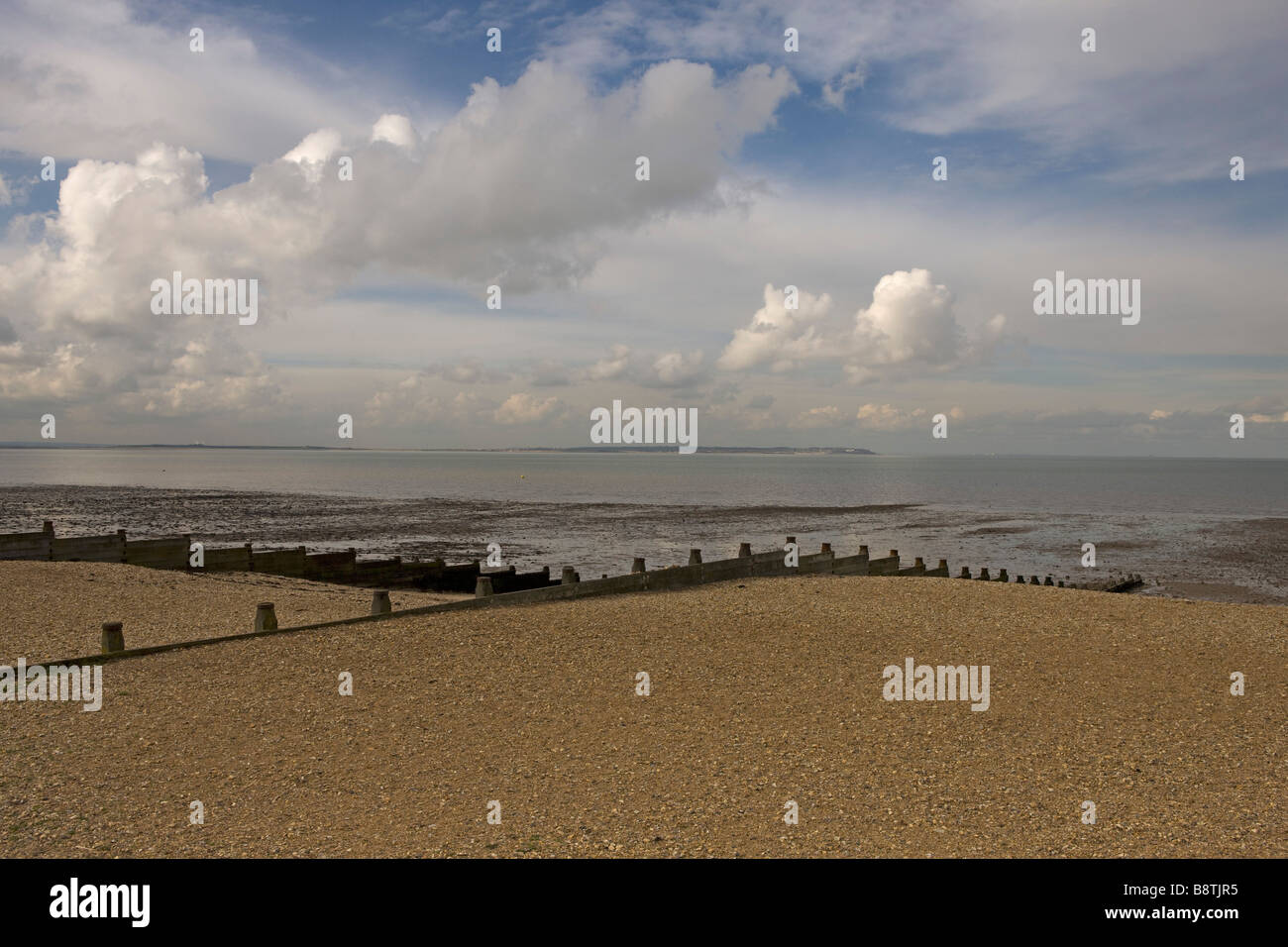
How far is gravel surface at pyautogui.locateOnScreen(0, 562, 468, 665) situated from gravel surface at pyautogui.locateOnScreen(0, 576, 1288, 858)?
107 inches

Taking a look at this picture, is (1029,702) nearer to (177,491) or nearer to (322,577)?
(322,577)

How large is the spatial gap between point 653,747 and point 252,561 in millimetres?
19345

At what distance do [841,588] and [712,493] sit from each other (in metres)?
88.6

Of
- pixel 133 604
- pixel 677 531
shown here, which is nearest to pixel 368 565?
pixel 133 604

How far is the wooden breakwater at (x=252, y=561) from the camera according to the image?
69.2 feet

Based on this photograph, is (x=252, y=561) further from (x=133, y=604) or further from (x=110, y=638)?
(x=110, y=638)

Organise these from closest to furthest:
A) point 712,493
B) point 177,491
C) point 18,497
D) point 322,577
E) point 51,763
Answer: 1. point 51,763
2. point 322,577
3. point 18,497
4. point 177,491
5. point 712,493

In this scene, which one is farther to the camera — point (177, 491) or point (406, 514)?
point (177, 491)

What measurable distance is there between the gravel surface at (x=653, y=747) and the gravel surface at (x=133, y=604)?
2727 mm

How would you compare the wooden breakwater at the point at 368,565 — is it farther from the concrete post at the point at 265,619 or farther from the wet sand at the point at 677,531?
the wet sand at the point at 677,531

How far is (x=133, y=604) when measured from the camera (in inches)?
643
